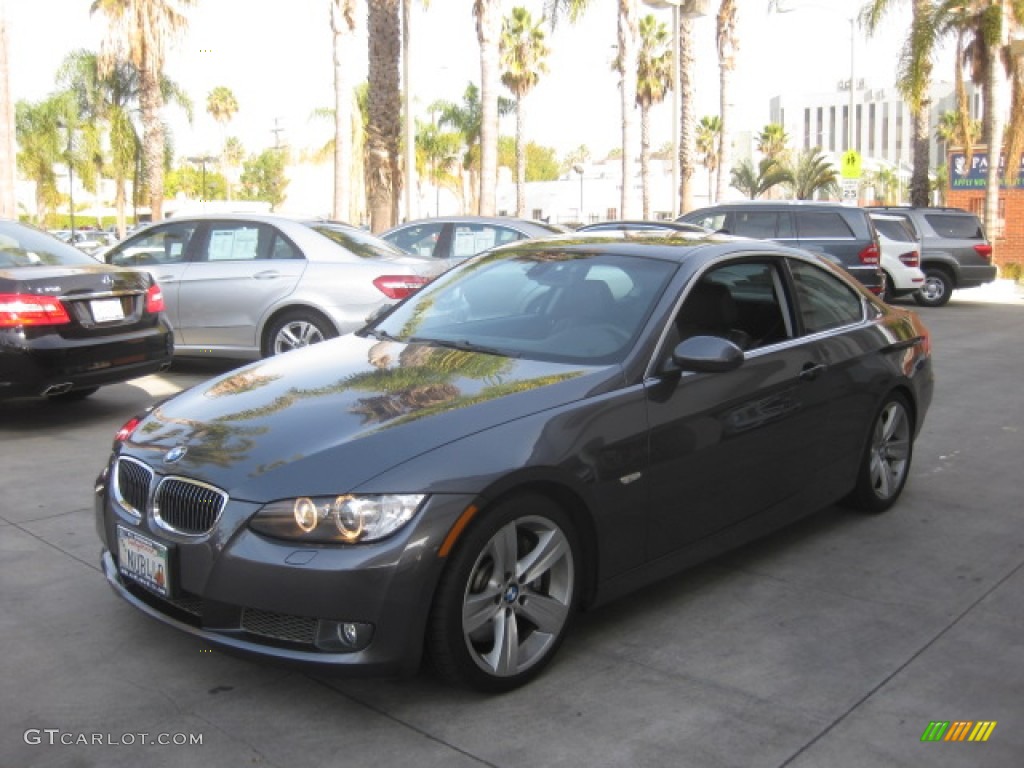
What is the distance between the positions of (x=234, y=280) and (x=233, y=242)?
1.53ft

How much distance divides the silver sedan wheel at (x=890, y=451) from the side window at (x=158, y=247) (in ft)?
22.8

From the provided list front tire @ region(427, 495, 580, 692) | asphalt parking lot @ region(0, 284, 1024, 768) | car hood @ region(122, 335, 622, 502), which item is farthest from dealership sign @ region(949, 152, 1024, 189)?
front tire @ region(427, 495, 580, 692)

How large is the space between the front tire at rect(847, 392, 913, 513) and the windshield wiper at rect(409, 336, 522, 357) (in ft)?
7.34

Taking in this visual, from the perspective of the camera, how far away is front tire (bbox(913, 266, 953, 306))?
19.9 m

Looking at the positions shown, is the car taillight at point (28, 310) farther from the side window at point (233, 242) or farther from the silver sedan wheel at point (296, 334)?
the side window at point (233, 242)

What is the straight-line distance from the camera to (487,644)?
11.7 feet

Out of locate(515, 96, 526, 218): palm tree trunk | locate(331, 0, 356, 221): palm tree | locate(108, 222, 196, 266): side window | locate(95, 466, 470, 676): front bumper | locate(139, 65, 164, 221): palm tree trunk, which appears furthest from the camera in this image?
locate(515, 96, 526, 218): palm tree trunk

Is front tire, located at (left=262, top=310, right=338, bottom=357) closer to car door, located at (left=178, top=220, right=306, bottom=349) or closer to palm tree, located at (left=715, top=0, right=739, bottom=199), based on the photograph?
car door, located at (left=178, top=220, right=306, bottom=349)

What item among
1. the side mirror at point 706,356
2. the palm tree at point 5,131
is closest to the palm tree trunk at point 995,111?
the palm tree at point 5,131

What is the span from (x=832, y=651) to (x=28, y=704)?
288 cm

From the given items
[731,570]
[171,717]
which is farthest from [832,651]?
[171,717]

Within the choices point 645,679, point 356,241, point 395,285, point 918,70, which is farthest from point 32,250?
point 918,70

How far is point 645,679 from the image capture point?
375 cm

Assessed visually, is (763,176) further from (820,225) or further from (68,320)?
(68,320)
